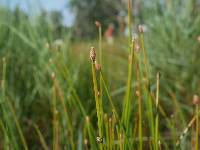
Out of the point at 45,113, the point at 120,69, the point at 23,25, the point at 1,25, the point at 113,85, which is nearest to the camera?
the point at 45,113

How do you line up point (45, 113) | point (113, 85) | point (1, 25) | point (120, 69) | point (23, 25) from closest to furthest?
point (45, 113), point (1, 25), point (23, 25), point (113, 85), point (120, 69)

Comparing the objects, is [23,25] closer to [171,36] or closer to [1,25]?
[1,25]

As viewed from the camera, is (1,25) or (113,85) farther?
(113,85)

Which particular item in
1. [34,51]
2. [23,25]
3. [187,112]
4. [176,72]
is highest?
[23,25]

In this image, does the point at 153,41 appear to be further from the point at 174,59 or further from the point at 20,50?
the point at 20,50

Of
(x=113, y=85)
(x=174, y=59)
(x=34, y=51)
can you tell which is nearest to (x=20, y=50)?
(x=34, y=51)

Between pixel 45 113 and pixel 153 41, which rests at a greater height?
pixel 153 41

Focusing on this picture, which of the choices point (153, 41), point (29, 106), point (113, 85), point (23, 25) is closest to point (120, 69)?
point (113, 85)

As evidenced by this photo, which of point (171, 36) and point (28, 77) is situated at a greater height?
point (171, 36)

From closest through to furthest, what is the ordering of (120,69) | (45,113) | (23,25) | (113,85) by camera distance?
(45,113) < (23,25) < (113,85) < (120,69)
